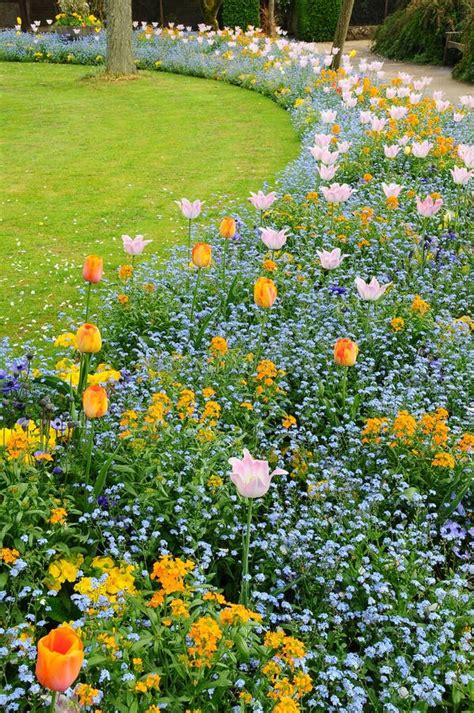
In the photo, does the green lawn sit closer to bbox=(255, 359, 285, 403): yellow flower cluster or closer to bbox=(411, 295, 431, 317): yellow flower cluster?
bbox=(255, 359, 285, 403): yellow flower cluster

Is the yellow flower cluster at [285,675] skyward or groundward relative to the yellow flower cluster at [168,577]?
groundward

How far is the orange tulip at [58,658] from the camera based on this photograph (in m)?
1.48

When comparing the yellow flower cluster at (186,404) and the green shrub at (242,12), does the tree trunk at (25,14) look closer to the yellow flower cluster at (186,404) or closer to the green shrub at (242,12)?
the green shrub at (242,12)

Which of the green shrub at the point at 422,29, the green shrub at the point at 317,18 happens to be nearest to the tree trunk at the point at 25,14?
the green shrub at the point at 317,18

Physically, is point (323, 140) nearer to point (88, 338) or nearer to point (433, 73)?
point (88, 338)

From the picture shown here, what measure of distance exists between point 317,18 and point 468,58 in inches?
430

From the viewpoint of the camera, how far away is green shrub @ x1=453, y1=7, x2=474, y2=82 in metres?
15.7

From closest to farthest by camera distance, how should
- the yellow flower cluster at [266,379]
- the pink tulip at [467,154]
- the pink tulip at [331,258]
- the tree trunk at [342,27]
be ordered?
the yellow flower cluster at [266,379] → the pink tulip at [331,258] → the pink tulip at [467,154] → the tree trunk at [342,27]

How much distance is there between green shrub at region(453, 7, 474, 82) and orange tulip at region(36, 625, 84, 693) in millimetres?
16217

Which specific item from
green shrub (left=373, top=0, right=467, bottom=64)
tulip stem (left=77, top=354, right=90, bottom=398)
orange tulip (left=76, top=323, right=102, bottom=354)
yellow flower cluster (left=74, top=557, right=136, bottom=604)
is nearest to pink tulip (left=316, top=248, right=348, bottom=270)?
tulip stem (left=77, top=354, right=90, bottom=398)

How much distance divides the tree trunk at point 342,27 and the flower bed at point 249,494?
25.8 ft

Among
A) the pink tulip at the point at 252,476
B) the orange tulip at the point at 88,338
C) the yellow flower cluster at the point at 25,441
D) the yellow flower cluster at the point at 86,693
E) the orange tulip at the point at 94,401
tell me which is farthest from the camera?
the orange tulip at the point at 88,338

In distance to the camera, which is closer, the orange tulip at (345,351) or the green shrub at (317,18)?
the orange tulip at (345,351)

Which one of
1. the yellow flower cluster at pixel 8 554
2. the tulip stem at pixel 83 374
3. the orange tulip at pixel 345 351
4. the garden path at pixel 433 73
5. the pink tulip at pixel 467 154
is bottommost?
the garden path at pixel 433 73
